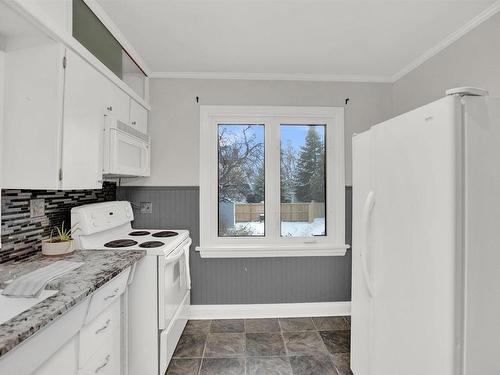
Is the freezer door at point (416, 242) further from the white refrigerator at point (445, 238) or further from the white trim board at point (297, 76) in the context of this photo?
the white trim board at point (297, 76)

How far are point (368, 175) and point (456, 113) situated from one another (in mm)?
616

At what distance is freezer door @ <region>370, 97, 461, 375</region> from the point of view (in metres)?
0.94

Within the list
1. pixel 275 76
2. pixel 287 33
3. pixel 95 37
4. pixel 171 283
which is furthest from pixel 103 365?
pixel 275 76

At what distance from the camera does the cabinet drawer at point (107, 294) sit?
46.7 inches

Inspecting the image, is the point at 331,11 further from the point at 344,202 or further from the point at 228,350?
the point at 228,350

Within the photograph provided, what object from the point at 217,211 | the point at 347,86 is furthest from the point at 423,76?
the point at 217,211

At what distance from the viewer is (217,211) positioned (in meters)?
2.62

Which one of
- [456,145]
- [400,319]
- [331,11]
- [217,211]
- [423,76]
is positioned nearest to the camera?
[456,145]

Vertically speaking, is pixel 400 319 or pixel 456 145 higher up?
pixel 456 145

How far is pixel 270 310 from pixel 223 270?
24.9 inches

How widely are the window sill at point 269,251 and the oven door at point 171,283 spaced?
0.95 feet

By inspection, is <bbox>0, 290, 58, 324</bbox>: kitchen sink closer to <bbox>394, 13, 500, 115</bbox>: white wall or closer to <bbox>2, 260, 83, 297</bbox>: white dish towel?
<bbox>2, 260, 83, 297</bbox>: white dish towel

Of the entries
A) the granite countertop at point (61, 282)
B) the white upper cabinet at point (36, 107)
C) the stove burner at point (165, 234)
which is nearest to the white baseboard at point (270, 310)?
the stove burner at point (165, 234)

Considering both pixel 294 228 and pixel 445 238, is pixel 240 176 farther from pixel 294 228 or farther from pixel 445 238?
pixel 445 238
